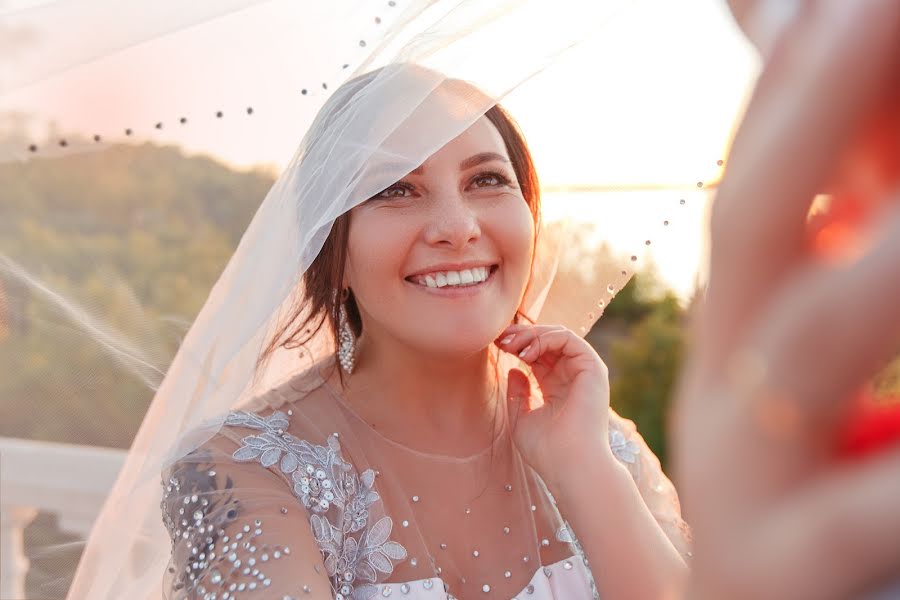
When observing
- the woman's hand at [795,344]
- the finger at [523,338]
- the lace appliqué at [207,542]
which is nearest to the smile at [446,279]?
the finger at [523,338]

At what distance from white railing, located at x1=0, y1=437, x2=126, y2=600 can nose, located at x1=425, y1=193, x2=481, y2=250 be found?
693 millimetres

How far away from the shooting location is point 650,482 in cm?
208

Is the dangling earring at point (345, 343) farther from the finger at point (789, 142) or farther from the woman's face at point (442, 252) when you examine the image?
the finger at point (789, 142)

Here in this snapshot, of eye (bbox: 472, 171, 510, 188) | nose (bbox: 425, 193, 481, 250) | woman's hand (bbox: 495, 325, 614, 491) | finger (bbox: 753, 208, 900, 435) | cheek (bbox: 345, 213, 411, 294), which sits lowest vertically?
woman's hand (bbox: 495, 325, 614, 491)

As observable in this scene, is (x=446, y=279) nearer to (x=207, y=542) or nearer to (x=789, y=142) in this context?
(x=207, y=542)

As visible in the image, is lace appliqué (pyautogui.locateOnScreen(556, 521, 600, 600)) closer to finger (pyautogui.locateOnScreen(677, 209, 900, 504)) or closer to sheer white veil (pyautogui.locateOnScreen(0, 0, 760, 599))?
sheer white veil (pyautogui.locateOnScreen(0, 0, 760, 599))

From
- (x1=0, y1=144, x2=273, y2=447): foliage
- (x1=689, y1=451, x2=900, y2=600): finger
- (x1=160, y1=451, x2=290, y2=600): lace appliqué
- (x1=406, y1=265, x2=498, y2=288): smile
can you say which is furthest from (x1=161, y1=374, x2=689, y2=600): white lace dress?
Result: (x1=689, y1=451, x2=900, y2=600): finger

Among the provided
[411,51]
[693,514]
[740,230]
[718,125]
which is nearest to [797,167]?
[740,230]

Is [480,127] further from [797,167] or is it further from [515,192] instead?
[797,167]

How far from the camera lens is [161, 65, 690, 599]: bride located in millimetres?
1575

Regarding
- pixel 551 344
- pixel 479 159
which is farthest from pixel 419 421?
pixel 479 159

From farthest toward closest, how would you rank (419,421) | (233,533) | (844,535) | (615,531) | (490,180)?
(419,421) < (490,180) < (615,531) < (233,533) < (844,535)

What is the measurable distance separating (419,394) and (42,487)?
71cm

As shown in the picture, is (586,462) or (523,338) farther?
(523,338)
